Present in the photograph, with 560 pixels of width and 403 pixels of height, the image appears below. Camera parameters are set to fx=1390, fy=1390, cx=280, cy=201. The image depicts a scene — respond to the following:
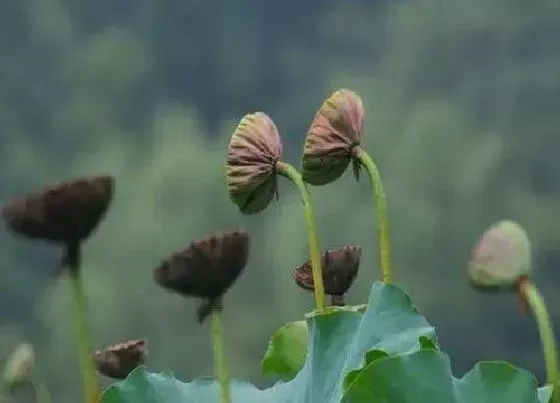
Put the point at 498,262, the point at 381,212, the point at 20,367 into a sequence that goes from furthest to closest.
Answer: the point at 20,367
the point at 498,262
the point at 381,212

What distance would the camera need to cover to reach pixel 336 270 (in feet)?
1.31

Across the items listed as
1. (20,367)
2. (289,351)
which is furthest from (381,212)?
(20,367)

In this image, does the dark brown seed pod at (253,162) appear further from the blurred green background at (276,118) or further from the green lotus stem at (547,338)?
the blurred green background at (276,118)

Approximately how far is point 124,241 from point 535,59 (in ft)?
6.25

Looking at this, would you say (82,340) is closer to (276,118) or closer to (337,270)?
(337,270)

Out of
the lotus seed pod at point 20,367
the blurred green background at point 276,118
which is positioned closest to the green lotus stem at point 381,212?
the lotus seed pod at point 20,367

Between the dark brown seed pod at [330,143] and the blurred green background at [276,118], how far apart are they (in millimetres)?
3885

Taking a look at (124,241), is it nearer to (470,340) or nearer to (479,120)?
(470,340)

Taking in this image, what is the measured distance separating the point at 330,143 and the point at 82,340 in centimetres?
13

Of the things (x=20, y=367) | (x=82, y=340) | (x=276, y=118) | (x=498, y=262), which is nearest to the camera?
(x=82, y=340)

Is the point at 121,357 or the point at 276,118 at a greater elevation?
the point at 276,118

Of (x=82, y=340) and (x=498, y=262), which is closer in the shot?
(x=82, y=340)

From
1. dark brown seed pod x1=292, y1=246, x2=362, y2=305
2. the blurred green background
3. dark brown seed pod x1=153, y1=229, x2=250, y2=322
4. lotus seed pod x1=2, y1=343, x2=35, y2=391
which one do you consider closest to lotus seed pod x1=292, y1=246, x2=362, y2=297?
dark brown seed pod x1=292, y1=246, x2=362, y2=305

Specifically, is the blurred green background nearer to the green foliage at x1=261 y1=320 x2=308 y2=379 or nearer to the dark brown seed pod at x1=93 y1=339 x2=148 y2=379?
the green foliage at x1=261 y1=320 x2=308 y2=379
